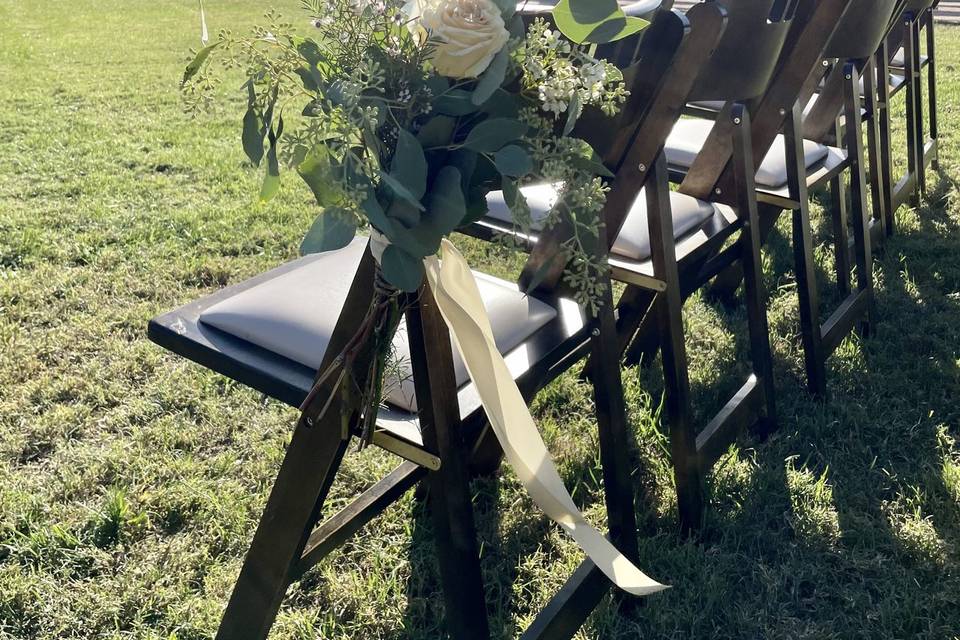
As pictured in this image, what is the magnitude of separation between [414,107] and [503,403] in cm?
49

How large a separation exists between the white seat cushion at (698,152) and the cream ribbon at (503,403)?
4.59 feet

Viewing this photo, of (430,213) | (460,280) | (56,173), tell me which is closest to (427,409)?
(460,280)

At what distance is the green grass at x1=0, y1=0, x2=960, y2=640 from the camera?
1908 mm

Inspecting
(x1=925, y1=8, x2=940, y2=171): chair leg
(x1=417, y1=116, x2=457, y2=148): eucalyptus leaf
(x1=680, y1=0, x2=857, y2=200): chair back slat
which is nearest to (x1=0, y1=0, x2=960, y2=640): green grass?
(x1=417, y1=116, x2=457, y2=148): eucalyptus leaf

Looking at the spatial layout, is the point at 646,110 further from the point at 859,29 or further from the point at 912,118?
the point at 912,118

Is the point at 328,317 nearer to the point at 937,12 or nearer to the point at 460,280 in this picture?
the point at 460,280

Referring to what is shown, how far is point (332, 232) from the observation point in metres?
1.04

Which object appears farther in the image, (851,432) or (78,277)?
(78,277)

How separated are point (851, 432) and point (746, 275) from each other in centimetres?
57

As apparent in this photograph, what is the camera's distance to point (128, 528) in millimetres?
2148

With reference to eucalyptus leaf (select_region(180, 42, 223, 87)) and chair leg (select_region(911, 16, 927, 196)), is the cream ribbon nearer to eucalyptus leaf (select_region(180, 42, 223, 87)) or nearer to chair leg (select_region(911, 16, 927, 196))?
eucalyptus leaf (select_region(180, 42, 223, 87))

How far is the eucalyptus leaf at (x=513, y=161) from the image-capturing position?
1062 millimetres

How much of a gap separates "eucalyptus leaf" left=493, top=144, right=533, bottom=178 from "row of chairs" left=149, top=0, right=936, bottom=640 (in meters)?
0.13

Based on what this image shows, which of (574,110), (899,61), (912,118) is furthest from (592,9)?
(899,61)
